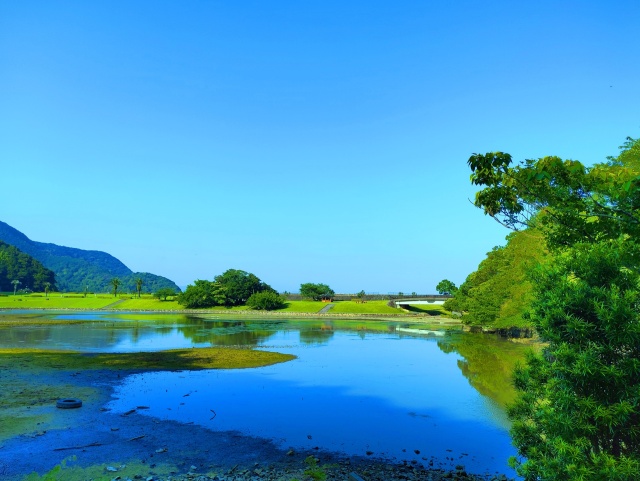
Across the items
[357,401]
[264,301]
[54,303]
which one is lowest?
[357,401]

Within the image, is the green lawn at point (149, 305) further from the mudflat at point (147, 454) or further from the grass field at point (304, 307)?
the mudflat at point (147, 454)

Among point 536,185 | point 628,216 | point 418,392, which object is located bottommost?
point 418,392

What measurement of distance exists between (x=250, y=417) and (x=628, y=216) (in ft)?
59.4

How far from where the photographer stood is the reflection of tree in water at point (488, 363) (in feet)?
91.9

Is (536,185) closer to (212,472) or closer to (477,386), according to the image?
A: (212,472)

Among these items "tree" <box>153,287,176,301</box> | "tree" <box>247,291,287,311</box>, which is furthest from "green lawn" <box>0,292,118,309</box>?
"tree" <box>247,291,287,311</box>

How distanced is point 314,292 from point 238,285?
96.4ft

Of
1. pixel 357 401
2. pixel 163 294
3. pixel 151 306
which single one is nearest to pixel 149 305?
pixel 151 306

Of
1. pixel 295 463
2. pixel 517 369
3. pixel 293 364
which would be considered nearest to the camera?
pixel 517 369

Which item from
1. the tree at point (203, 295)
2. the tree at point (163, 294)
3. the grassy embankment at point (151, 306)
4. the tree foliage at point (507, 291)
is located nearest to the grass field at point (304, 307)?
the grassy embankment at point (151, 306)

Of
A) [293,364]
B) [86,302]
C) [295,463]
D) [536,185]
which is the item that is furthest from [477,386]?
[86,302]

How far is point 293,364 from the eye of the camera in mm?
37688

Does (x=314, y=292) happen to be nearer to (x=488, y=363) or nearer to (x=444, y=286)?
(x=444, y=286)

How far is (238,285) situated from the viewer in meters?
138
